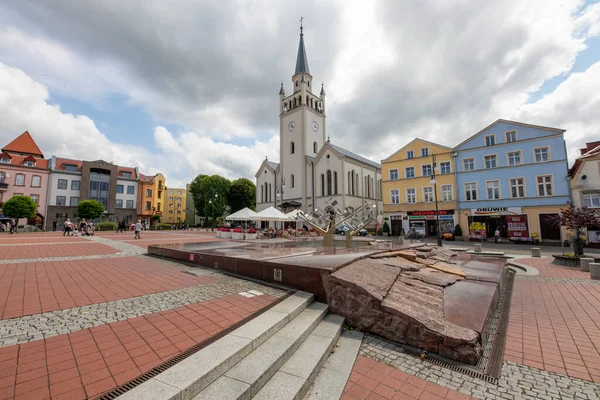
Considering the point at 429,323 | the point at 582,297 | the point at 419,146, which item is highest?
the point at 419,146

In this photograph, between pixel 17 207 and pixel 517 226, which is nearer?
pixel 517 226

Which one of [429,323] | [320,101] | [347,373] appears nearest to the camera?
[347,373]

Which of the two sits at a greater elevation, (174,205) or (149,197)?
(174,205)

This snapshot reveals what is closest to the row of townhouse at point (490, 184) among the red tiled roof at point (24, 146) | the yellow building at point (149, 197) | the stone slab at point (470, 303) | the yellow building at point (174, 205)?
the stone slab at point (470, 303)

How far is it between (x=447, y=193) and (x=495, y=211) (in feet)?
15.6

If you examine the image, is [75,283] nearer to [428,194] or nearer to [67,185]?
[428,194]

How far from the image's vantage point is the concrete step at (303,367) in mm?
2662

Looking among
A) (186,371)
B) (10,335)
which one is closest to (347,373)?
(186,371)

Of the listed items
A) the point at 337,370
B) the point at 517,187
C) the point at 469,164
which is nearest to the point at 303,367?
the point at 337,370

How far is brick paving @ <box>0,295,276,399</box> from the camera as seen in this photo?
7.70 feet

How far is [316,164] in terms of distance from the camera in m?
43.9

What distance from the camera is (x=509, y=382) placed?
10.2ft

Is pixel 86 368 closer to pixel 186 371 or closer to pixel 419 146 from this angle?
pixel 186 371

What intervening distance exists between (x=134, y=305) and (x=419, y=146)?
33029 millimetres
